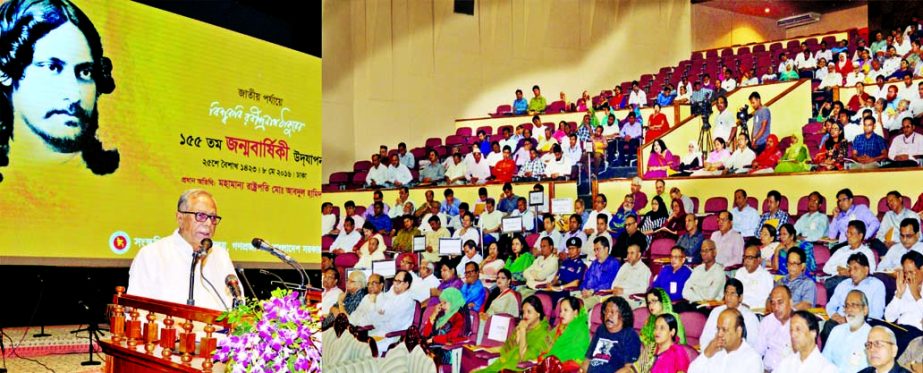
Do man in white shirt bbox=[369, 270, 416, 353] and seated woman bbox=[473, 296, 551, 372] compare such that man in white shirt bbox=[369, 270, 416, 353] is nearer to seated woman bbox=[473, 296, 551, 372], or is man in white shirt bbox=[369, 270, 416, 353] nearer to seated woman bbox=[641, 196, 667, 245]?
seated woman bbox=[473, 296, 551, 372]

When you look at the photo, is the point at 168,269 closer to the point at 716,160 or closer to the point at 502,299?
the point at 502,299

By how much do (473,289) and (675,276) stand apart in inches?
49.1

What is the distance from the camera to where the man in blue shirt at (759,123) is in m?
5.21

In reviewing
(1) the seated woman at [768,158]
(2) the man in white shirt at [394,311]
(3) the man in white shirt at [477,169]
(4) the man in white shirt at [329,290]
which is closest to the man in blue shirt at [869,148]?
(1) the seated woman at [768,158]

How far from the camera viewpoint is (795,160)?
4859mm

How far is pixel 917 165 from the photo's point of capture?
4480mm

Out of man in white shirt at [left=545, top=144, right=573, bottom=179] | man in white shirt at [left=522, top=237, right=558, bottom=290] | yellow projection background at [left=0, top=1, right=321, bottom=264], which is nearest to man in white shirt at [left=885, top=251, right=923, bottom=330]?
man in white shirt at [left=522, top=237, right=558, bottom=290]

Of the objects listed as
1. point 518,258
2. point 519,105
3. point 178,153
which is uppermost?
point 519,105

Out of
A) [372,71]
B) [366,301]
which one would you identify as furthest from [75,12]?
[366,301]

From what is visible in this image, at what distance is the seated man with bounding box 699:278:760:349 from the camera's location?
425cm

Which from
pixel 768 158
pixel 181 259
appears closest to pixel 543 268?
pixel 768 158

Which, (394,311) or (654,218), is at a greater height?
(654,218)

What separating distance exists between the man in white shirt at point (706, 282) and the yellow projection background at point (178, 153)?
3626mm

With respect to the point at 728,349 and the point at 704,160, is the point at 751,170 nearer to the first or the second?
the point at 704,160
